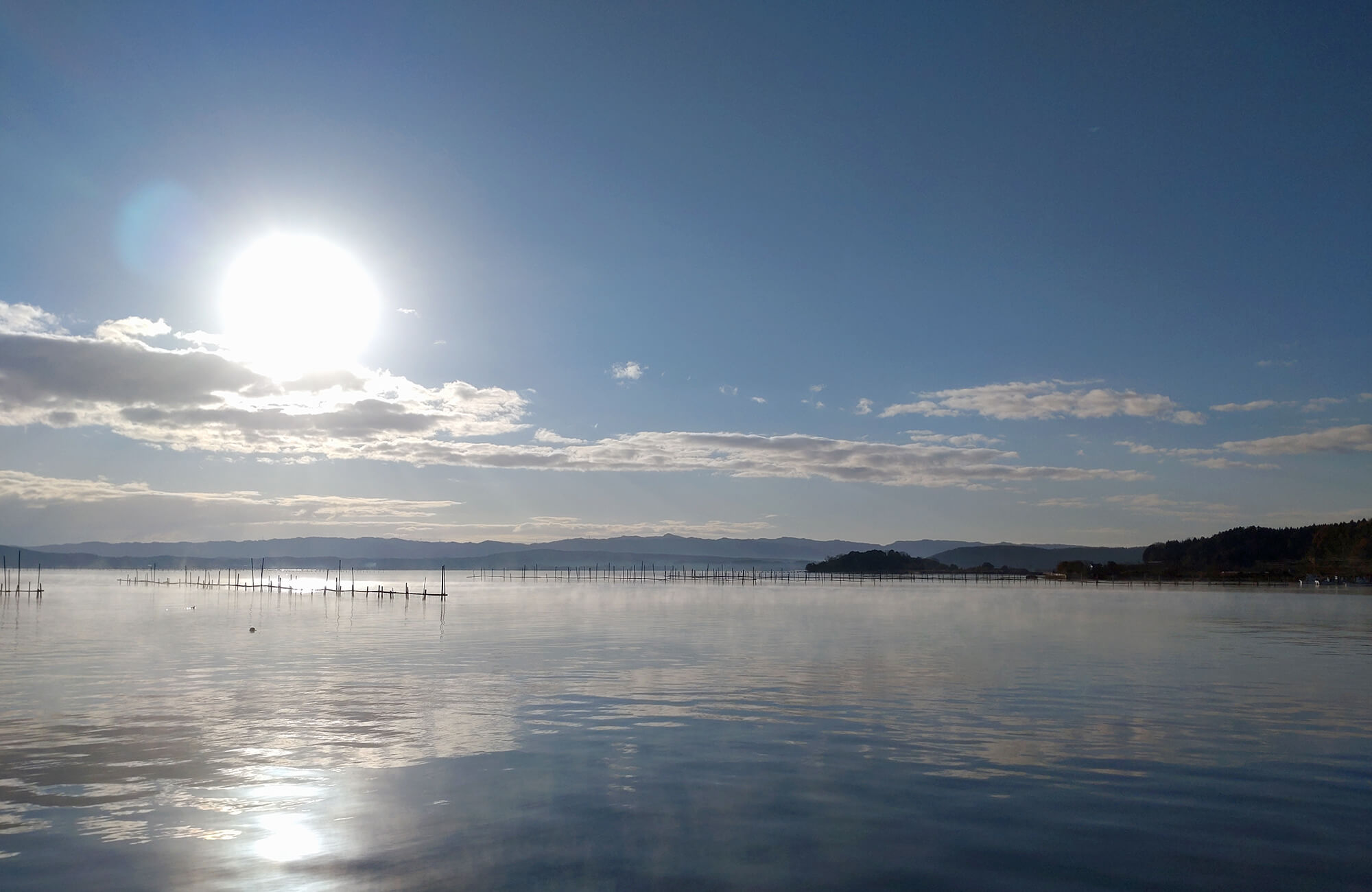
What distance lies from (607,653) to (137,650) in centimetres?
2166

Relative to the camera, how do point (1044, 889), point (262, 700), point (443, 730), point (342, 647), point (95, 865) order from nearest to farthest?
point (1044, 889) → point (95, 865) → point (443, 730) → point (262, 700) → point (342, 647)

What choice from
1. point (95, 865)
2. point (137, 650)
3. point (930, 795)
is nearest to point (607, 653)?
point (137, 650)

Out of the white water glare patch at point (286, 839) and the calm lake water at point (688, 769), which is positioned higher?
the white water glare patch at point (286, 839)

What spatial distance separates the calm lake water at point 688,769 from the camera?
12.2 meters

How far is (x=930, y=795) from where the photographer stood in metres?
15.7

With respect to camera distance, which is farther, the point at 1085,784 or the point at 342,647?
the point at 342,647

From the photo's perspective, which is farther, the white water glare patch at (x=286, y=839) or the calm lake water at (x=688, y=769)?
the white water glare patch at (x=286, y=839)

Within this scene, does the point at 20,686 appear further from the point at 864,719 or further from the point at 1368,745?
the point at 1368,745

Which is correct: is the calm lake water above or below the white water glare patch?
below

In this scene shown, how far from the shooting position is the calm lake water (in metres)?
12.2

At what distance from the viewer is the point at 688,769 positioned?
17609 mm

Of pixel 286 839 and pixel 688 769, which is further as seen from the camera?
pixel 688 769

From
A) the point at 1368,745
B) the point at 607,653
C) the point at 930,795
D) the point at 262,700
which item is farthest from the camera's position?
the point at 607,653

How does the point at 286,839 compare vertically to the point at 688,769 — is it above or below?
above
